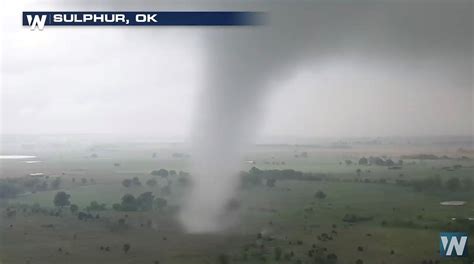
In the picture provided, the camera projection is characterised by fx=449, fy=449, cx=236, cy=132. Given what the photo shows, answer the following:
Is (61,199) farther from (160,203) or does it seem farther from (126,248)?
(160,203)

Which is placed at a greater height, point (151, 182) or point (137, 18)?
point (137, 18)

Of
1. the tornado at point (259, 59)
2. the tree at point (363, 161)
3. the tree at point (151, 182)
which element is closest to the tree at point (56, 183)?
the tree at point (151, 182)

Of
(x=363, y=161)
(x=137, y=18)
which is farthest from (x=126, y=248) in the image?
(x=363, y=161)

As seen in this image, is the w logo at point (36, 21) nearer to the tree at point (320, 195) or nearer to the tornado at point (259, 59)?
the tornado at point (259, 59)

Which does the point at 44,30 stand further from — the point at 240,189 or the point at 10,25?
the point at 240,189

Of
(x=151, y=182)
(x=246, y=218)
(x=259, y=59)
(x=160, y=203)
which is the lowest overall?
(x=246, y=218)

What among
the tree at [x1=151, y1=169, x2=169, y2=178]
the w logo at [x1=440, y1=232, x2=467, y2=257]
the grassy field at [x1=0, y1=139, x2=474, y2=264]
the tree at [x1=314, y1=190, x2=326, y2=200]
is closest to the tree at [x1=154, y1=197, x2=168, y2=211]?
the grassy field at [x1=0, y1=139, x2=474, y2=264]

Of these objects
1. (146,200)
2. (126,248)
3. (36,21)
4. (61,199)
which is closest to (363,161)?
(146,200)
